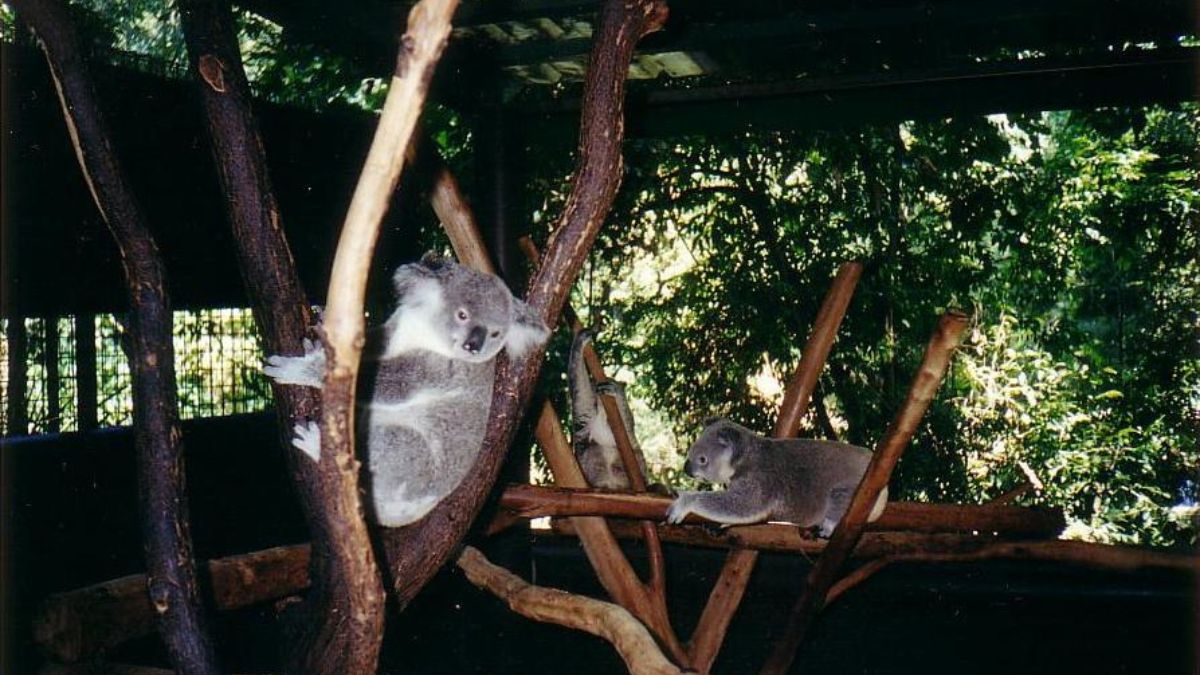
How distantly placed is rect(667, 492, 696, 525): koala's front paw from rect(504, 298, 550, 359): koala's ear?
43.2 inches

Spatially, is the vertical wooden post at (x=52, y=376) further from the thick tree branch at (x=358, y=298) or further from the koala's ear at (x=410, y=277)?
the thick tree branch at (x=358, y=298)

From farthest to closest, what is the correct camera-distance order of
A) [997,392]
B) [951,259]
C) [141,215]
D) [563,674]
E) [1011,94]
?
[997,392], [951,259], [563,674], [1011,94], [141,215]

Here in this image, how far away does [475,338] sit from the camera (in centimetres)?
199

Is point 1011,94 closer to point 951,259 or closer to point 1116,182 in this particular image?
point 951,259

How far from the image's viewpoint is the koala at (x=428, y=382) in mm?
1968

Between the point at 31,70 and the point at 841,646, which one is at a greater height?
the point at 31,70

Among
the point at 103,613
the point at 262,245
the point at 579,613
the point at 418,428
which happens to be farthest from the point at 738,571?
the point at 262,245

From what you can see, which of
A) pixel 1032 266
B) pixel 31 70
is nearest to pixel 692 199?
pixel 1032 266

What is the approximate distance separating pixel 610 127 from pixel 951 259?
3.85 metres

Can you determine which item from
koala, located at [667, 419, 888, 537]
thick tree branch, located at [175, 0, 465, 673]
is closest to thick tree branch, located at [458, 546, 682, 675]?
thick tree branch, located at [175, 0, 465, 673]

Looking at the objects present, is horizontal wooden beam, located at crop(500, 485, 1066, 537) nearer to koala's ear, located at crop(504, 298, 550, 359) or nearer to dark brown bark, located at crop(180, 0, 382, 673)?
koala's ear, located at crop(504, 298, 550, 359)

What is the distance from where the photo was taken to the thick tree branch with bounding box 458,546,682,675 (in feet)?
5.65

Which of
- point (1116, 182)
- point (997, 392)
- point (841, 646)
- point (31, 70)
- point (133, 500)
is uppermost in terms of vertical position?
point (1116, 182)

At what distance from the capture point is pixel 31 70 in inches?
100
